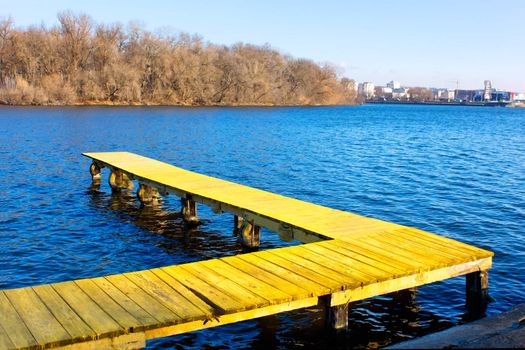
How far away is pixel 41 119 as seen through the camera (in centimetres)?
5525

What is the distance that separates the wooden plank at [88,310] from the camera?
6305 mm

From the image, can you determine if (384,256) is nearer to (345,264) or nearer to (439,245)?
(345,264)

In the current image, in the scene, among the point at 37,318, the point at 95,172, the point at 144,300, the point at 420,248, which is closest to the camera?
the point at 37,318

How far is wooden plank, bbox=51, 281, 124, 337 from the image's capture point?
630 centimetres

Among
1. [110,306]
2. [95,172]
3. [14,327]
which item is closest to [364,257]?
A: [110,306]

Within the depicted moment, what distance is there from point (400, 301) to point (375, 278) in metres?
2.44

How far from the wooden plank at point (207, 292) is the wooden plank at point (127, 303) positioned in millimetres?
842

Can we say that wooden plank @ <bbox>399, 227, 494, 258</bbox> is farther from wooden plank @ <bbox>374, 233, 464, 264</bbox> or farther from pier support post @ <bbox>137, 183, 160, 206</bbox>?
pier support post @ <bbox>137, 183, 160, 206</bbox>

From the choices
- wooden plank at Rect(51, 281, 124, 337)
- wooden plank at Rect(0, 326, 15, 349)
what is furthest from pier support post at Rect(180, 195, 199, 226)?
wooden plank at Rect(0, 326, 15, 349)

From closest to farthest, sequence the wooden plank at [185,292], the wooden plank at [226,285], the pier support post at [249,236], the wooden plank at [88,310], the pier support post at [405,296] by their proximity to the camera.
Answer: the wooden plank at [88,310], the wooden plank at [185,292], the wooden plank at [226,285], the pier support post at [405,296], the pier support post at [249,236]

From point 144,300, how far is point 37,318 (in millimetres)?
1352

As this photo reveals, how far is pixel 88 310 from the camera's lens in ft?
22.6

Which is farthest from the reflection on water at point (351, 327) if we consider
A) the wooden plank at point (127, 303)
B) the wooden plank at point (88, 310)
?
the wooden plank at point (88, 310)

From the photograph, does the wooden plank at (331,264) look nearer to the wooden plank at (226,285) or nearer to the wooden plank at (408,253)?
the wooden plank at (408,253)
